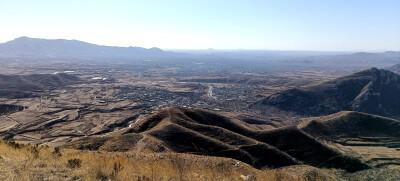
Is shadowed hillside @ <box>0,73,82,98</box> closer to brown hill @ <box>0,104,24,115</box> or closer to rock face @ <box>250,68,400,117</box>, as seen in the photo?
brown hill @ <box>0,104,24,115</box>

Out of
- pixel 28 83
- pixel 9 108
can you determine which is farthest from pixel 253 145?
pixel 28 83

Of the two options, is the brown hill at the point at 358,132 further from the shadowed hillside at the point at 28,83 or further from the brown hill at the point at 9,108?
the shadowed hillside at the point at 28,83

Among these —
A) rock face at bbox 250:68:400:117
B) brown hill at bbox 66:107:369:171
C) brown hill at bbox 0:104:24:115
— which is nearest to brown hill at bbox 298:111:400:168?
brown hill at bbox 66:107:369:171

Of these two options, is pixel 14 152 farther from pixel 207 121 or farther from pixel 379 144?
pixel 379 144

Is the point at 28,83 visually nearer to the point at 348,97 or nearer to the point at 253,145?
the point at 253,145

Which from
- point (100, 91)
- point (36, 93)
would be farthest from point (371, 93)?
point (36, 93)

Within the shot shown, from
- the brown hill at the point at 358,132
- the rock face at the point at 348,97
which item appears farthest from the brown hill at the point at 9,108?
the brown hill at the point at 358,132
